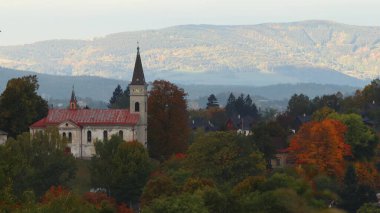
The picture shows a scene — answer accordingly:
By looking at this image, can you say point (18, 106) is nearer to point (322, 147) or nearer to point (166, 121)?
point (166, 121)

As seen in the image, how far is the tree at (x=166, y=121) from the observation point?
94.9 m

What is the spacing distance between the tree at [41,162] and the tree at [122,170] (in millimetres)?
2097

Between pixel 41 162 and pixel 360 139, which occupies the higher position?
pixel 360 139

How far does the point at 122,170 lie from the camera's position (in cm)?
7750

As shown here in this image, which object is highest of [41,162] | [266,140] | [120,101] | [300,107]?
[266,140]

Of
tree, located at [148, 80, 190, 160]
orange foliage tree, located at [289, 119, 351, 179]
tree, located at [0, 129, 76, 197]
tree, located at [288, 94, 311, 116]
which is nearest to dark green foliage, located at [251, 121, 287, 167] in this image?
orange foliage tree, located at [289, 119, 351, 179]

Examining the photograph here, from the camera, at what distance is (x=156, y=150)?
312 ft

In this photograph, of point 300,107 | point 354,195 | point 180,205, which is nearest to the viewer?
point 180,205

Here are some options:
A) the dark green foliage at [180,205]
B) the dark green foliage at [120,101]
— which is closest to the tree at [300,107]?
the dark green foliage at [120,101]

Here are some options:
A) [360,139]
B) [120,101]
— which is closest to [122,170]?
[360,139]

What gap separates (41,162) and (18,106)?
16.8 meters

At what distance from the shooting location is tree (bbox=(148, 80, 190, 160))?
94.9 m

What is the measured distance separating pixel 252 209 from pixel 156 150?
43356 millimetres

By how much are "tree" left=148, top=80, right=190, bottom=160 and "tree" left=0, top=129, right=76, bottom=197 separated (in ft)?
42.2
